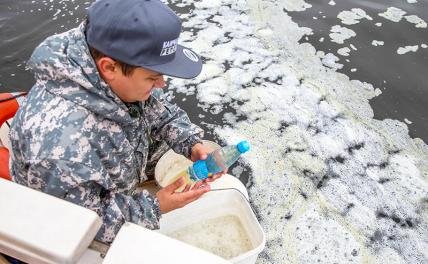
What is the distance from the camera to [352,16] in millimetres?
4320

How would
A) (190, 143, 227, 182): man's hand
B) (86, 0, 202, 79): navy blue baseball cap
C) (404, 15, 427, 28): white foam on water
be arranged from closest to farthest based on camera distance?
(86, 0, 202, 79): navy blue baseball cap < (190, 143, 227, 182): man's hand < (404, 15, 427, 28): white foam on water

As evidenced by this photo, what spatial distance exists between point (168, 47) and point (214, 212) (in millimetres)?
878

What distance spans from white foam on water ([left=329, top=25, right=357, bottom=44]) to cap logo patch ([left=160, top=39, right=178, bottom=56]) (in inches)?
113

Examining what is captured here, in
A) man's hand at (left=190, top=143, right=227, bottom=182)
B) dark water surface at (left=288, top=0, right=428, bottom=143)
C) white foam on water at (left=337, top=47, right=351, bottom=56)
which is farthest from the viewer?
white foam on water at (left=337, top=47, right=351, bottom=56)

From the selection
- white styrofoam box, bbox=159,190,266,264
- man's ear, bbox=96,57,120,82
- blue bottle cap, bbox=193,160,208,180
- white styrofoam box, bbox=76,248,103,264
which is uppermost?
man's ear, bbox=96,57,120,82

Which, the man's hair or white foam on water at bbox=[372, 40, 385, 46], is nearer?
the man's hair

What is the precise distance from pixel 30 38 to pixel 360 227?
3227mm

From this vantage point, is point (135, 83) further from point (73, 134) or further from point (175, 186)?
point (175, 186)

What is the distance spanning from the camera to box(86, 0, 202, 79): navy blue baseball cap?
4.45 feet

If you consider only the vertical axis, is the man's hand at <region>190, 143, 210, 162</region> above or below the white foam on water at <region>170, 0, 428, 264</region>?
above

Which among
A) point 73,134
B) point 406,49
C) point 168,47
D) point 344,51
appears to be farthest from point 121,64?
point 406,49

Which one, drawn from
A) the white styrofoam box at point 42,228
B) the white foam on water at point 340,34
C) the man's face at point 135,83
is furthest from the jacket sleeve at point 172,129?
the white foam on water at point 340,34

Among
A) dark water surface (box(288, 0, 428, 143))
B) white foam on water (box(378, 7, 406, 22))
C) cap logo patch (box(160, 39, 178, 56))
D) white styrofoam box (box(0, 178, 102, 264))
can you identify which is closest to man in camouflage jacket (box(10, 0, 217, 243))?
cap logo patch (box(160, 39, 178, 56))

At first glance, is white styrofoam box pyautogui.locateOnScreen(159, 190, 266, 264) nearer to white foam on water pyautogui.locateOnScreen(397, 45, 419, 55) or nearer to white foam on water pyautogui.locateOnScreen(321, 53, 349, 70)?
white foam on water pyautogui.locateOnScreen(321, 53, 349, 70)
